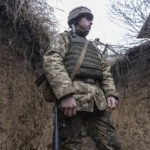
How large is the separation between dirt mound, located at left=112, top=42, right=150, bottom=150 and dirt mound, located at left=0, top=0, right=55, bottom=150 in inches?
72.6

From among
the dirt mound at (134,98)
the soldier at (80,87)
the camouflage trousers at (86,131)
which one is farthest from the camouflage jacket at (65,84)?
the dirt mound at (134,98)

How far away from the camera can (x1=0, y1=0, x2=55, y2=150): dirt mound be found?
2730 millimetres

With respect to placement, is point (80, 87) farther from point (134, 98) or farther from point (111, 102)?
point (134, 98)

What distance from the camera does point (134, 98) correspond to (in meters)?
5.02

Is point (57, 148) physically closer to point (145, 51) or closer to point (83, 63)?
point (83, 63)

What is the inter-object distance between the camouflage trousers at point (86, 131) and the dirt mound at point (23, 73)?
0.79m

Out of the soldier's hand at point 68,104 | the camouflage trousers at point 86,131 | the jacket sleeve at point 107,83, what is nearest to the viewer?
the soldier's hand at point 68,104

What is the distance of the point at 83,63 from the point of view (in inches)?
93.7

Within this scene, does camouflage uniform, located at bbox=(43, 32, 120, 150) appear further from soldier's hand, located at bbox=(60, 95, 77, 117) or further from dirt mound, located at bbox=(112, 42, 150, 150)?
dirt mound, located at bbox=(112, 42, 150, 150)

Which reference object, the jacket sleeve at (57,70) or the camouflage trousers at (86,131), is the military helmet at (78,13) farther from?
the camouflage trousers at (86,131)

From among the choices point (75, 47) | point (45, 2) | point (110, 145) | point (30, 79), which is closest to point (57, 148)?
point (110, 145)

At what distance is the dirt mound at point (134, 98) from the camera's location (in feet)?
14.8

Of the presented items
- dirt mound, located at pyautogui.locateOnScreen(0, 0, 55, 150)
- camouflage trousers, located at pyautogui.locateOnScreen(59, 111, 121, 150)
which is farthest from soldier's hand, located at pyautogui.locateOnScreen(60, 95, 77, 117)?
dirt mound, located at pyautogui.locateOnScreen(0, 0, 55, 150)

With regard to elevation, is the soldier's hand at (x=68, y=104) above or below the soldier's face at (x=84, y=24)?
below
